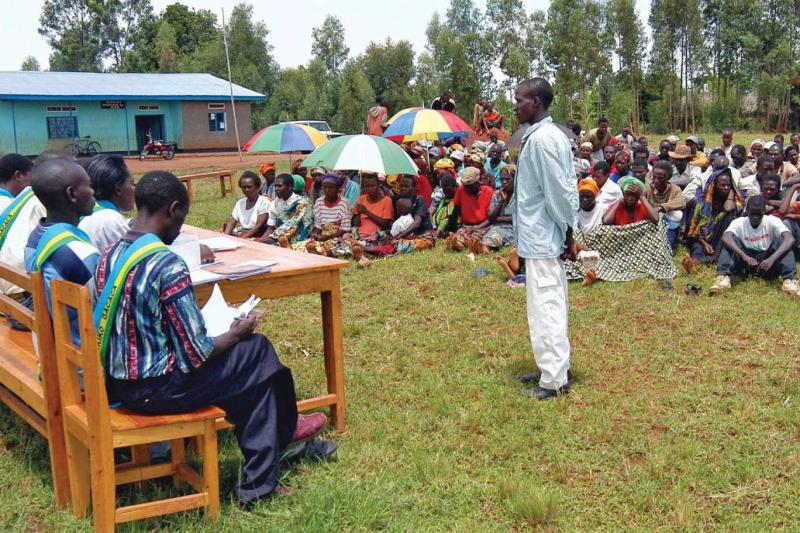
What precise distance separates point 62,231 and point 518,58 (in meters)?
34.8

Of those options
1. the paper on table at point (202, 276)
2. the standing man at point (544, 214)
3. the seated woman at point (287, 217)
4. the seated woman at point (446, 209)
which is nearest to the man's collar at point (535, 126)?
the standing man at point (544, 214)

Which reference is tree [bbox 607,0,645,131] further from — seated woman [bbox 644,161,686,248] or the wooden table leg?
the wooden table leg

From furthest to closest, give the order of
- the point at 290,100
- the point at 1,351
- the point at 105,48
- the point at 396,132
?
the point at 105,48 → the point at 290,100 → the point at 396,132 → the point at 1,351

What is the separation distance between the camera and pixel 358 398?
487 cm

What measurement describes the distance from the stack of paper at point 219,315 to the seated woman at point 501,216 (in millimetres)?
5657

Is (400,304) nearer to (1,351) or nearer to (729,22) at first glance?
(1,351)

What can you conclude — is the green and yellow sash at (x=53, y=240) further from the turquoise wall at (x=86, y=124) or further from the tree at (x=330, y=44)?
the tree at (x=330, y=44)

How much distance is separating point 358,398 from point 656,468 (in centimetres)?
195

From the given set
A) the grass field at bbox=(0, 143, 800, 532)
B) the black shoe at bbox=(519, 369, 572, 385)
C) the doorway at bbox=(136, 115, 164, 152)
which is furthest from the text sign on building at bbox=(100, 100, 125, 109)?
the black shoe at bbox=(519, 369, 572, 385)

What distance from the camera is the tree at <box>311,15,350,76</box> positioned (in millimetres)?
55750

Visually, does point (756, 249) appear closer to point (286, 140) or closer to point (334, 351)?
point (334, 351)

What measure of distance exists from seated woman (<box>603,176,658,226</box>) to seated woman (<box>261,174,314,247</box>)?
12.8 ft

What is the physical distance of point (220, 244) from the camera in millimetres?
4609

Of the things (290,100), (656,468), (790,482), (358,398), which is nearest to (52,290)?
(358,398)
